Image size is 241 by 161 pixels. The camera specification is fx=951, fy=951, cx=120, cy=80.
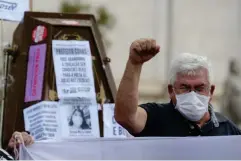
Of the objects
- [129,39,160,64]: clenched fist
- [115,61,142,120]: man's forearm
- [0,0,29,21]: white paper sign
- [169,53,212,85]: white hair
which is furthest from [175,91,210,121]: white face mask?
[0,0,29,21]: white paper sign

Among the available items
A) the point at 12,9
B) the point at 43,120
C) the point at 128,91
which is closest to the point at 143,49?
the point at 128,91

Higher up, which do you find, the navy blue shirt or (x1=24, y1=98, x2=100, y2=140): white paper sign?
the navy blue shirt

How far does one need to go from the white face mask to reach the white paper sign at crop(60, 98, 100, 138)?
7.60ft

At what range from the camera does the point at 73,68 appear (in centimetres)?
728

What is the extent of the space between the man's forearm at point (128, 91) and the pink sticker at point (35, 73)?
260 cm

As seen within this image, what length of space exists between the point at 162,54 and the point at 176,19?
652 mm

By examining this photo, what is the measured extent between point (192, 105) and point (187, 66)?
21cm

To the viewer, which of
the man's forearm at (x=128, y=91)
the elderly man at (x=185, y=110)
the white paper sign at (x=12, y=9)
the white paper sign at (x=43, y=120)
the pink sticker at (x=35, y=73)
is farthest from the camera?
the white paper sign at (x=12, y=9)

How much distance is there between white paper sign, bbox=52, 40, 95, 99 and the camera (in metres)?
7.21

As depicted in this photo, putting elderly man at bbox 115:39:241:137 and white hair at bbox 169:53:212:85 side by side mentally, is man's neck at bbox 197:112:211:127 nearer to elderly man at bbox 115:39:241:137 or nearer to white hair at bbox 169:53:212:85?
elderly man at bbox 115:39:241:137

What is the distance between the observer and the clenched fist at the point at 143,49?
4.41 metres

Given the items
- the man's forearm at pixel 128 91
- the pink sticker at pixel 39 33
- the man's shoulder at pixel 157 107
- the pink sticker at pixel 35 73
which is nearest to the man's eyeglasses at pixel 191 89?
the man's shoulder at pixel 157 107

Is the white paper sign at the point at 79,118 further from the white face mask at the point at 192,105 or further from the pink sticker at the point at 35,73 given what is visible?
the white face mask at the point at 192,105

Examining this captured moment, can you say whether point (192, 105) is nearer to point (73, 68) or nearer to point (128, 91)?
point (128, 91)
